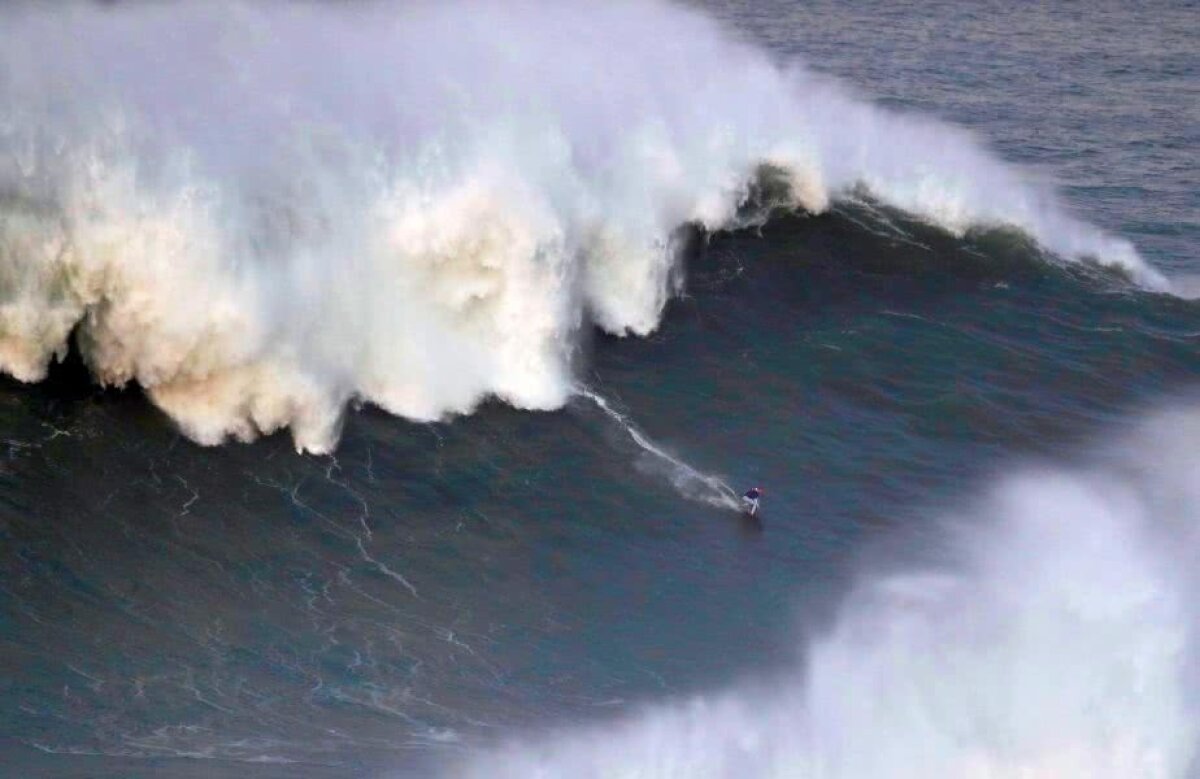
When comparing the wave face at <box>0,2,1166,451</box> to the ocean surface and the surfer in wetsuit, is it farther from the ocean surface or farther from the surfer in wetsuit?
the surfer in wetsuit

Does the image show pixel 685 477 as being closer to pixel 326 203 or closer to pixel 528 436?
pixel 528 436

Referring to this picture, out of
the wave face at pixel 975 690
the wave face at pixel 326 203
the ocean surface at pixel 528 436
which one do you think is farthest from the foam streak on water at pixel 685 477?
the wave face at pixel 975 690

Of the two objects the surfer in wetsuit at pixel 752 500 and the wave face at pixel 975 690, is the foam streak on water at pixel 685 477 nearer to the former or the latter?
the surfer in wetsuit at pixel 752 500

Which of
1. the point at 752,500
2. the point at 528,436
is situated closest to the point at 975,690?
the point at 752,500

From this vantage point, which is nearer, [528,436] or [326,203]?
[528,436]

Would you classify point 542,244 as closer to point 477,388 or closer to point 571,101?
point 477,388

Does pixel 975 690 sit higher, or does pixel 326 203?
→ pixel 326 203

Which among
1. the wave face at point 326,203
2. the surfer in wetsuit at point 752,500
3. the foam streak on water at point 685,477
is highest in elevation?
the wave face at point 326,203
